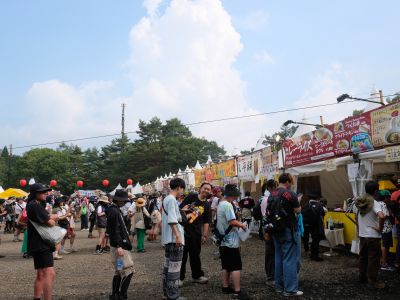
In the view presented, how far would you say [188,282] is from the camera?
21.1 feet

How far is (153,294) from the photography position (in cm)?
583

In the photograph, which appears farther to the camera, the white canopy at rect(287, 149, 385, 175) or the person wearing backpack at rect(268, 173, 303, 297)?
the white canopy at rect(287, 149, 385, 175)

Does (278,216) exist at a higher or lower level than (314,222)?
higher

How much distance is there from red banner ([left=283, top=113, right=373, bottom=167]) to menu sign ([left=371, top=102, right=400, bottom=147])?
0.20 meters

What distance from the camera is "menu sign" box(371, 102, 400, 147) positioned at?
802 cm

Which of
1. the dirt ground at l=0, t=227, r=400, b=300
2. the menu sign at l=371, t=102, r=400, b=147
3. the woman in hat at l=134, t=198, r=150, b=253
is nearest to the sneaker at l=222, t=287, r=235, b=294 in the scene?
the dirt ground at l=0, t=227, r=400, b=300

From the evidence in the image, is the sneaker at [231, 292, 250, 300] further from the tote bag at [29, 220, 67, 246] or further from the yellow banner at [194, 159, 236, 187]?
the yellow banner at [194, 159, 236, 187]

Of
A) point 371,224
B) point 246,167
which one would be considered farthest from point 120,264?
point 246,167

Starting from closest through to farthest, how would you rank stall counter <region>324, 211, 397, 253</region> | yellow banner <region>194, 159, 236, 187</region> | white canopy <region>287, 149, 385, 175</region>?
1. white canopy <region>287, 149, 385, 175</region>
2. stall counter <region>324, 211, 397, 253</region>
3. yellow banner <region>194, 159, 236, 187</region>

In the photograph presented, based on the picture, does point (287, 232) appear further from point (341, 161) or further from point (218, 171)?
point (218, 171)

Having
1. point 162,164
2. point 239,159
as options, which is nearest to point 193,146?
point 162,164

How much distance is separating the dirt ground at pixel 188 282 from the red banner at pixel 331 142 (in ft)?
8.98

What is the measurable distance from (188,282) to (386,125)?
5610 mm

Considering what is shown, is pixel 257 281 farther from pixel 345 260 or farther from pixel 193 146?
pixel 193 146
